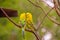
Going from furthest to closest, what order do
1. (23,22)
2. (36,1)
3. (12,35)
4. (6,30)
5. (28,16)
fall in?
(6,30), (12,35), (36,1), (28,16), (23,22)

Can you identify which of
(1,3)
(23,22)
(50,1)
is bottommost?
(23,22)

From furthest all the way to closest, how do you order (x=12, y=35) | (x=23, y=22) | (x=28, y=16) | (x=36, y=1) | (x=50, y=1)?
(x=12, y=35) → (x=50, y=1) → (x=36, y=1) → (x=28, y=16) → (x=23, y=22)

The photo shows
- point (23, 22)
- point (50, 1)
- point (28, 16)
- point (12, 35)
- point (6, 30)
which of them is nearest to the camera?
point (23, 22)

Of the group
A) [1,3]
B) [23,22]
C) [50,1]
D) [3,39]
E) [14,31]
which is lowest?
[23,22]

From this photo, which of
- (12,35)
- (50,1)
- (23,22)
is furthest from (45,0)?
(12,35)

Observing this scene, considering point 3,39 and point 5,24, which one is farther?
point 5,24

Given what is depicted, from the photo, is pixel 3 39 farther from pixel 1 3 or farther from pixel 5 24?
pixel 1 3

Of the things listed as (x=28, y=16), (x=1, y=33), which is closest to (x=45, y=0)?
(x=28, y=16)

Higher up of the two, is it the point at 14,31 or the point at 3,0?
the point at 3,0

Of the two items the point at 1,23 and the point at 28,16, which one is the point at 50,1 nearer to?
the point at 28,16
